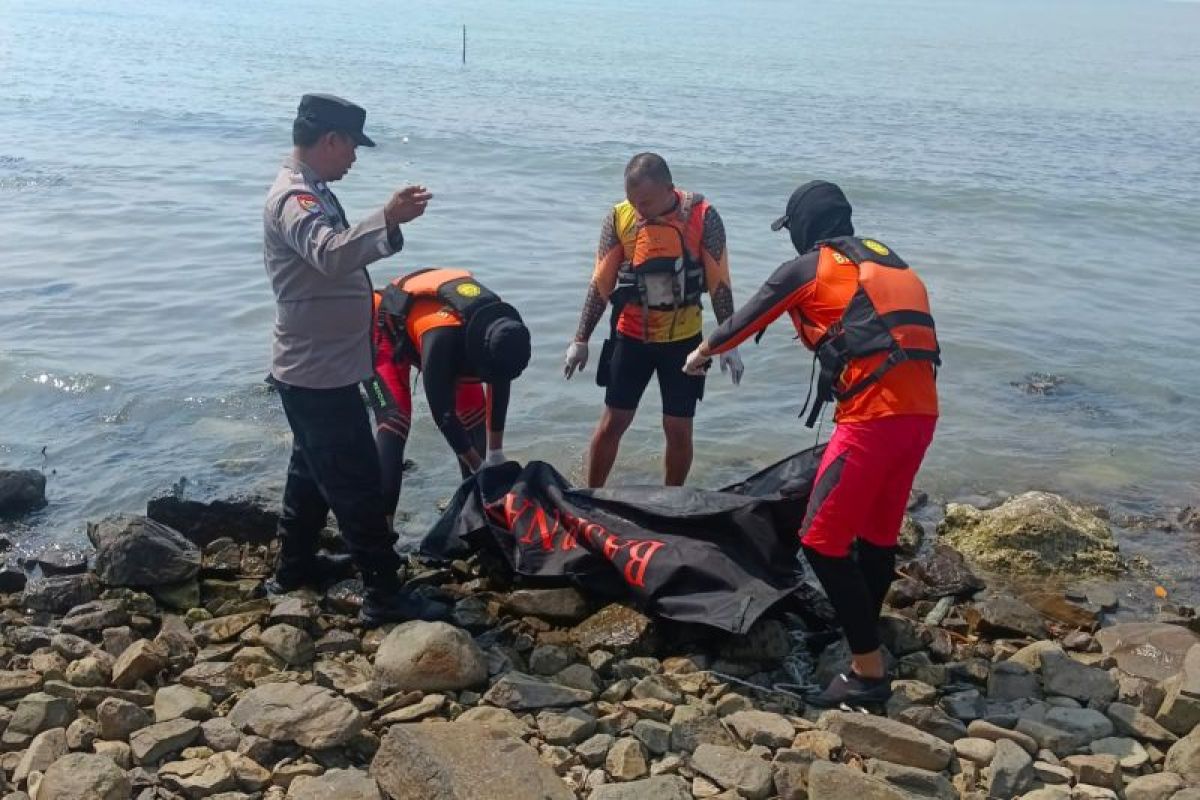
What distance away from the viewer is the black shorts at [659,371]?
6.46 metres

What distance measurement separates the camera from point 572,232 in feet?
52.4

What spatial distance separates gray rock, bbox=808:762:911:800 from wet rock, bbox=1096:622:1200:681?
1.92 m

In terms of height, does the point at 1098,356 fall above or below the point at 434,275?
below

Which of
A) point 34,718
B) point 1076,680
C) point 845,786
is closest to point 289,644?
point 34,718

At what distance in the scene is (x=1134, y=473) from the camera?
28.0 feet

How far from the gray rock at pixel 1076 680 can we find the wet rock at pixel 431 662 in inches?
88.5

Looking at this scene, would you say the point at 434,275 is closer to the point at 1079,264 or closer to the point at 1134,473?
the point at 1134,473

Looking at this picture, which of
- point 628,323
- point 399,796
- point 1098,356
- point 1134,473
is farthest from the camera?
point 1098,356

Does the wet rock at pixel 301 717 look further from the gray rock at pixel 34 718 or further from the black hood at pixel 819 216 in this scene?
the black hood at pixel 819 216

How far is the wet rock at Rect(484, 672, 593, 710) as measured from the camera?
180 inches

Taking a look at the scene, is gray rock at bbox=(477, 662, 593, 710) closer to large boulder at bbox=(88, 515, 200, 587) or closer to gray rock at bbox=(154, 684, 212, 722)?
gray rock at bbox=(154, 684, 212, 722)

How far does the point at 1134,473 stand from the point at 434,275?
5229mm

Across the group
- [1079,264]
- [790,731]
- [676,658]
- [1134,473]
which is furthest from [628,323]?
[1079,264]

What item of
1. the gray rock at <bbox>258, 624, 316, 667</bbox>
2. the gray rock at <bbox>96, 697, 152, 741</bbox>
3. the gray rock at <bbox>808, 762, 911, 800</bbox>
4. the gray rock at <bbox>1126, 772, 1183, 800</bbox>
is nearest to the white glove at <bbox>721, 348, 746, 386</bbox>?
the gray rock at <bbox>258, 624, 316, 667</bbox>
